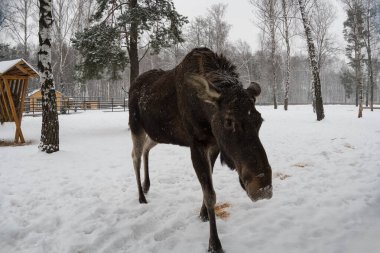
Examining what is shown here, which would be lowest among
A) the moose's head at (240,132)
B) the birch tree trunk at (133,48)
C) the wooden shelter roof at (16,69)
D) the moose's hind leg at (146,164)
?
the moose's hind leg at (146,164)

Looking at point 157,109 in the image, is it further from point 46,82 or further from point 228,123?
point 46,82

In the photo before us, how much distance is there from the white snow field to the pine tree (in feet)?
18.8

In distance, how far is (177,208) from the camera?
13.4 ft

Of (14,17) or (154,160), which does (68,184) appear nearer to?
(154,160)

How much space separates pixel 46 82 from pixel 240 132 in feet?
21.8

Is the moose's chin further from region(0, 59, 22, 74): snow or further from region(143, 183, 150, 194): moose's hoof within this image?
region(0, 59, 22, 74): snow

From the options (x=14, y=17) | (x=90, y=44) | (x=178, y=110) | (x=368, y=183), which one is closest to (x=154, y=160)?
(x=178, y=110)

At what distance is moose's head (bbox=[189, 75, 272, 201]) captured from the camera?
7.60 ft

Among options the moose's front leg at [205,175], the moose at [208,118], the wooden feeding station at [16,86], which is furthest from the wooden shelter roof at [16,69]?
the moose's front leg at [205,175]

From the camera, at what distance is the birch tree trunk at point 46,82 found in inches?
298

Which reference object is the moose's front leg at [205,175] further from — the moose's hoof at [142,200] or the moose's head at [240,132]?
the moose's hoof at [142,200]

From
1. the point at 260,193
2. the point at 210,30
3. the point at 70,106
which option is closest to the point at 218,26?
the point at 210,30

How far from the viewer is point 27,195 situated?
15.1ft

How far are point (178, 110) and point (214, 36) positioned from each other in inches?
1268
